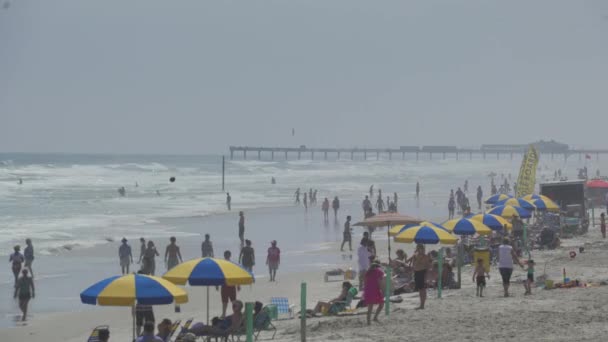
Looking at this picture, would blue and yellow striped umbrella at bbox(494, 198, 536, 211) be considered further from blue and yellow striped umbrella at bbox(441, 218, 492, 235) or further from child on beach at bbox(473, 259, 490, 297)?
child on beach at bbox(473, 259, 490, 297)

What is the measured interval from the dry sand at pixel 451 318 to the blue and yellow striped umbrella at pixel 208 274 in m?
1.27

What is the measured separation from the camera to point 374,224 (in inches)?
730

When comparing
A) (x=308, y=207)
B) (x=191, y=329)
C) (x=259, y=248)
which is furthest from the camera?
(x=308, y=207)

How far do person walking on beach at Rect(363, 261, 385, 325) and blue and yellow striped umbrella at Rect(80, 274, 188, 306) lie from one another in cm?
308

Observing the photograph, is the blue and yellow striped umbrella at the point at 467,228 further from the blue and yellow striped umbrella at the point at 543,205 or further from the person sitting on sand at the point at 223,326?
the blue and yellow striped umbrella at the point at 543,205

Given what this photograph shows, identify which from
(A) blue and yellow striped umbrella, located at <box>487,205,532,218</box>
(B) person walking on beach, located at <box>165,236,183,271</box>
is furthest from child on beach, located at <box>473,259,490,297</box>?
(A) blue and yellow striped umbrella, located at <box>487,205,532,218</box>

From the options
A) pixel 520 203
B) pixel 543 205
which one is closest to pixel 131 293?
pixel 520 203

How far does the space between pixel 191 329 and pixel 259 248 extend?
16.2 metres

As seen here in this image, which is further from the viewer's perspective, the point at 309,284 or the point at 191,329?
the point at 309,284

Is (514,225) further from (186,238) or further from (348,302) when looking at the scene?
(186,238)

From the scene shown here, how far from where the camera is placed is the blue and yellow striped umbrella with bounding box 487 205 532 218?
22.1 metres

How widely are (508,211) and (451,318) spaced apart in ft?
34.8

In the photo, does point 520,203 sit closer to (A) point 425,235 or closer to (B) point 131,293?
(A) point 425,235

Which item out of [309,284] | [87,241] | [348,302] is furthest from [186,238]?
[348,302]
